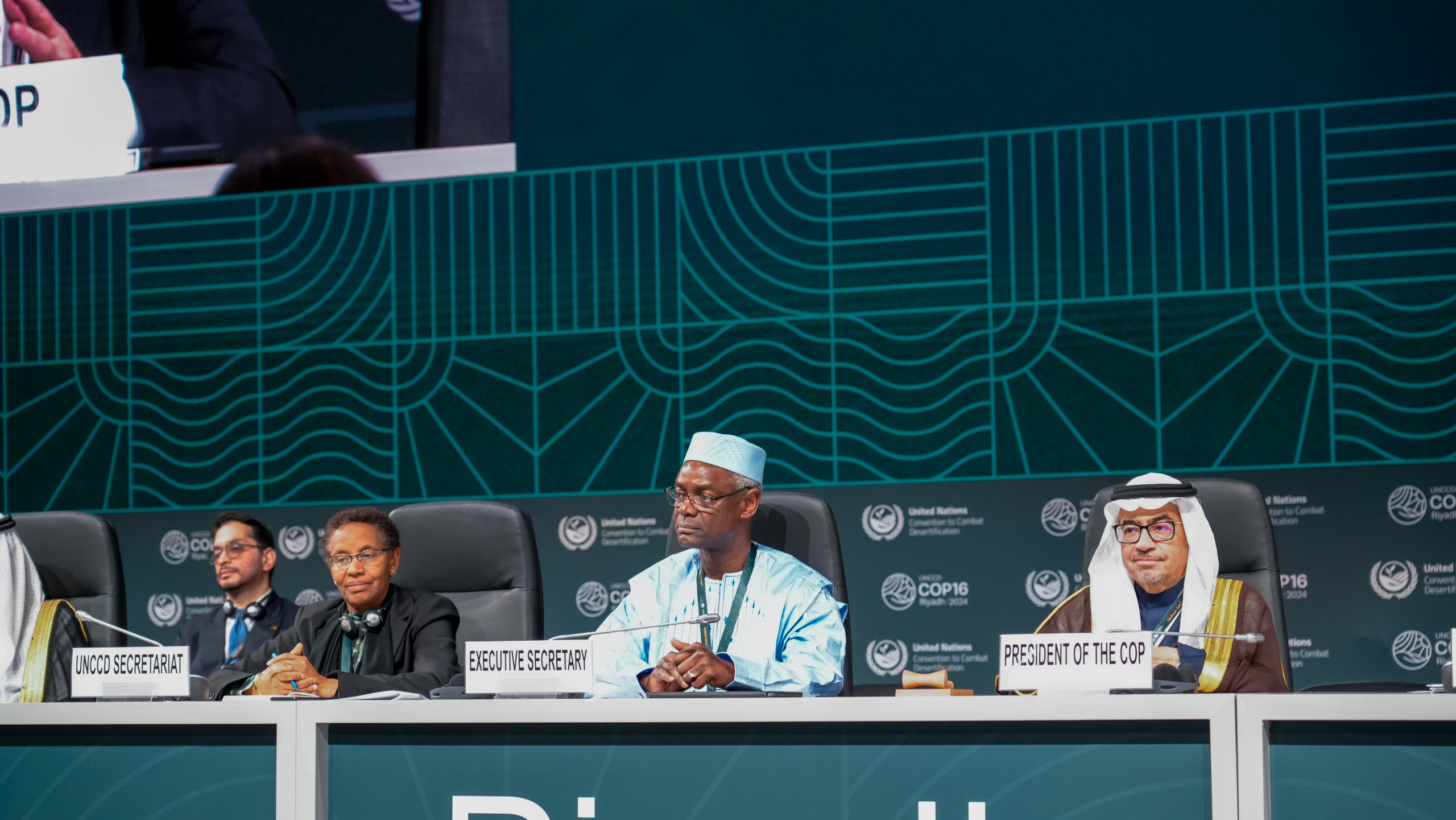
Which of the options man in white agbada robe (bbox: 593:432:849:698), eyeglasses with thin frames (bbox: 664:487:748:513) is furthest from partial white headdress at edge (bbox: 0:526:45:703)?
eyeglasses with thin frames (bbox: 664:487:748:513)

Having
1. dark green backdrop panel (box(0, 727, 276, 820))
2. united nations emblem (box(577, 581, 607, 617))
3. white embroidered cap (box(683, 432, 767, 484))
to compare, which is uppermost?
white embroidered cap (box(683, 432, 767, 484))

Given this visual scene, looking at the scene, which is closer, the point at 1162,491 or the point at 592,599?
the point at 1162,491

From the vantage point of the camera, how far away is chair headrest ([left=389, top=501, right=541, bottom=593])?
10.2ft

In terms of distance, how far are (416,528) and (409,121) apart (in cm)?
156

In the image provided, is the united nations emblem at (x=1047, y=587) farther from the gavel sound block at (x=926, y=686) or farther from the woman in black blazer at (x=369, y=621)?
the gavel sound block at (x=926, y=686)

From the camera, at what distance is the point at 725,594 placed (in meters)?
2.96

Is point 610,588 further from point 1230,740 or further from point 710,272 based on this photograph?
point 1230,740

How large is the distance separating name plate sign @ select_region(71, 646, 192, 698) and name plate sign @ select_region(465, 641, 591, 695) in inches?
17.5

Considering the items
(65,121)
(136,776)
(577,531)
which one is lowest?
(136,776)

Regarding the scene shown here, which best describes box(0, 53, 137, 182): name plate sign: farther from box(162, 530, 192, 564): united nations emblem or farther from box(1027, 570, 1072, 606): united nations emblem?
box(1027, 570, 1072, 606): united nations emblem

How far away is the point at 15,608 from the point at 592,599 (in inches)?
59.1

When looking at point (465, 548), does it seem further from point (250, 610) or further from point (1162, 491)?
point (1162, 491)

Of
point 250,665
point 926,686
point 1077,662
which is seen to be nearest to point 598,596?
point 250,665

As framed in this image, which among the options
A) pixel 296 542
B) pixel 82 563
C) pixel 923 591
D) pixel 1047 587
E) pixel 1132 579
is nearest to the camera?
pixel 1132 579
